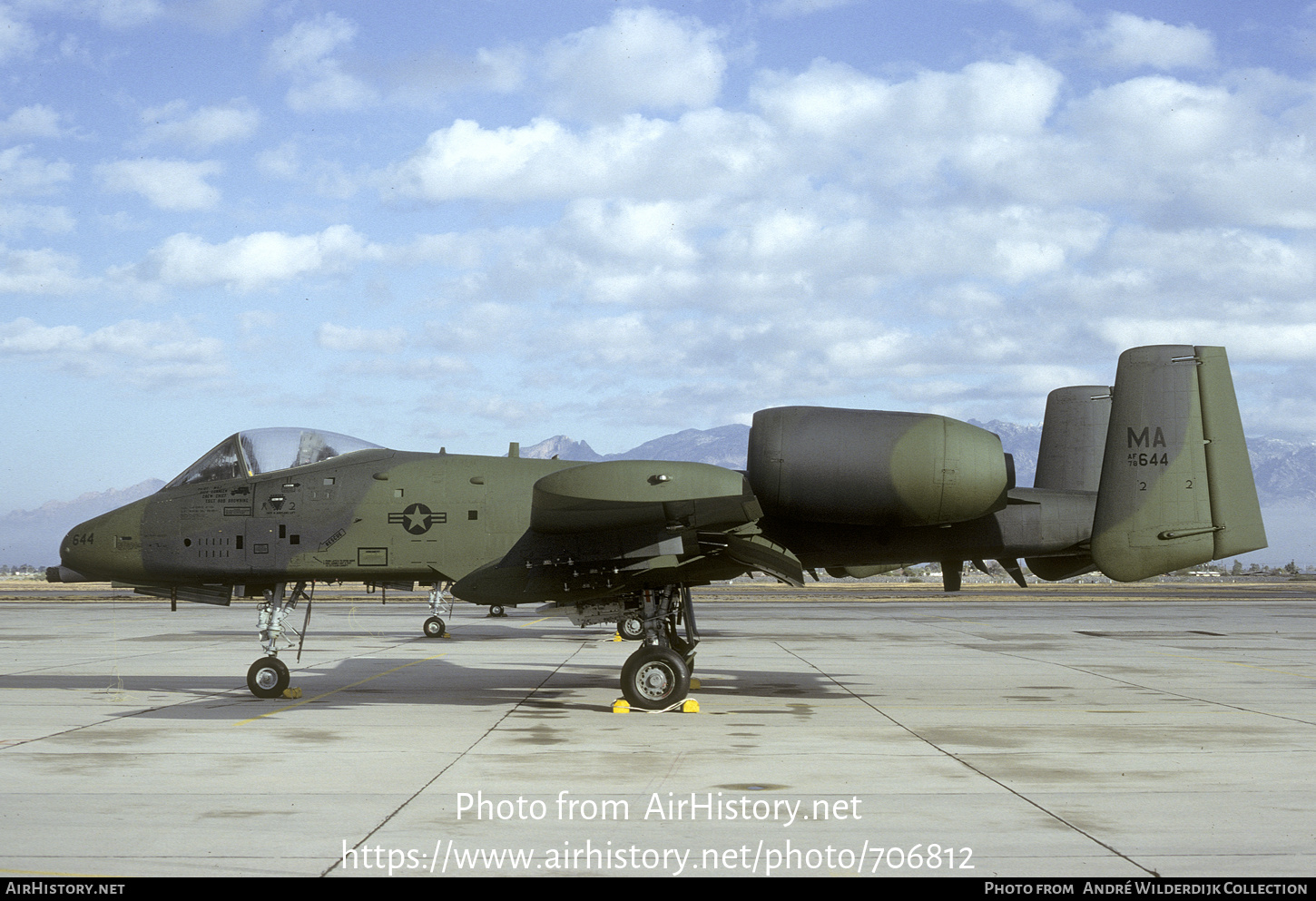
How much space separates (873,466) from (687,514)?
7.14 ft

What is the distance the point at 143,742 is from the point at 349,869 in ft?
18.3

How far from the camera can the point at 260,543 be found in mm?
13492

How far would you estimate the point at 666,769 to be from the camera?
9062 millimetres

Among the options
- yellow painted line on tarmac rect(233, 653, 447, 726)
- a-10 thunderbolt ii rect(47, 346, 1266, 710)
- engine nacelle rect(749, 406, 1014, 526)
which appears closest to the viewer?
engine nacelle rect(749, 406, 1014, 526)

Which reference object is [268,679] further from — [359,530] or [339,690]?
[359,530]

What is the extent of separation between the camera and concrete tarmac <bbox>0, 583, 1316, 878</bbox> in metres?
6.22

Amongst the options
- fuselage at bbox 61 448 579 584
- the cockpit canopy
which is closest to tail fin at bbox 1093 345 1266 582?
fuselage at bbox 61 448 579 584

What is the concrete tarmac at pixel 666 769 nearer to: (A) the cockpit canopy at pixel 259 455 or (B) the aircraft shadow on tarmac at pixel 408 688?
Result: (B) the aircraft shadow on tarmac at pixel 408 688

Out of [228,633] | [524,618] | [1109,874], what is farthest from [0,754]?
[524,618]

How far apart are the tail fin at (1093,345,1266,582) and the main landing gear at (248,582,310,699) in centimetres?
1014

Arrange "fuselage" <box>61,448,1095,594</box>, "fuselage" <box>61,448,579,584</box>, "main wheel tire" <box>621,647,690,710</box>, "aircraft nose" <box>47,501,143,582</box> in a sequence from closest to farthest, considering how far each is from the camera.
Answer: "main wheel tire" <box>621,647,690,710</box>, "fuselage" <box>61,448,1095,594</box>, "fuselage" <box>61,448,579,584</box>, "aircraft nose" <box>47,501,143,582</box>

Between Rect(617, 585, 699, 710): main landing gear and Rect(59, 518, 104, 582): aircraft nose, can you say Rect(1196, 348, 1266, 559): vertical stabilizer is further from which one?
Rect(59, 518, 104, 582): aircraft nose

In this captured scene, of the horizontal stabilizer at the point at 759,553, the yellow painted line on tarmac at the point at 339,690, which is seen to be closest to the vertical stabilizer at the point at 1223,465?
the horizontal stabilizer at the point at 759,553
